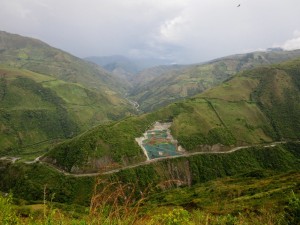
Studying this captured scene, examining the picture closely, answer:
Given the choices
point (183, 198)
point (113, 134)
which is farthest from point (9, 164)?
point (183, 198)

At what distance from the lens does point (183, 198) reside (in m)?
142

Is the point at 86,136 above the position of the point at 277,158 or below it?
above

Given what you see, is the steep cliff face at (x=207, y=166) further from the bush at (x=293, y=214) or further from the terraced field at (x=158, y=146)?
the bush at (x=293, y=214)

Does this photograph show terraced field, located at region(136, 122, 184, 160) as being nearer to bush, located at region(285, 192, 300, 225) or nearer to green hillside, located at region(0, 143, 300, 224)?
green hillside, located at region(0, 143, 300, 224)

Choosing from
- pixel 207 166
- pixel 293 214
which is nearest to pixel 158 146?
pixel 207 166

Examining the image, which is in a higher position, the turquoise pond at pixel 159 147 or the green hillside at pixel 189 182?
the turquoise pond at pixel 159 147

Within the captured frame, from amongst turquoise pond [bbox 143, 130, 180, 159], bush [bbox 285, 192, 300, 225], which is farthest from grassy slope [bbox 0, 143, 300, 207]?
bush [bbox 285, 192, 300, 225]

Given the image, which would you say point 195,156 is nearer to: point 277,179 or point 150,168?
point 150,168

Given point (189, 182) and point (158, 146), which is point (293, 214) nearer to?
point (189, 182)

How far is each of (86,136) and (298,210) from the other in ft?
566

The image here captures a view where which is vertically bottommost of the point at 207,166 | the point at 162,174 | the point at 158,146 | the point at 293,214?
the point at 207,166

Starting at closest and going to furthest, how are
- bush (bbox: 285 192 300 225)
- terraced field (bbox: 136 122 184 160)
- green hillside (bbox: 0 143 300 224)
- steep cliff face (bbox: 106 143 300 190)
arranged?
bush (bbox: 285 192 300 225), green hillside (bbox: 0 143 300 224), steep cliff face (bbox: 106 143 300 190), terraced field (bbox: 136 122 184 160)

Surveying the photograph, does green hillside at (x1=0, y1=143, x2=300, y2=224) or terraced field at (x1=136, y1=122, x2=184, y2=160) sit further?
terraced field at (x1=136, y1=122, x2=184, y2=160)

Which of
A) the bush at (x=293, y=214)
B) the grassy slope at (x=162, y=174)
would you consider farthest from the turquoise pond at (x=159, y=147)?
the bush at (x=293, y=214)
